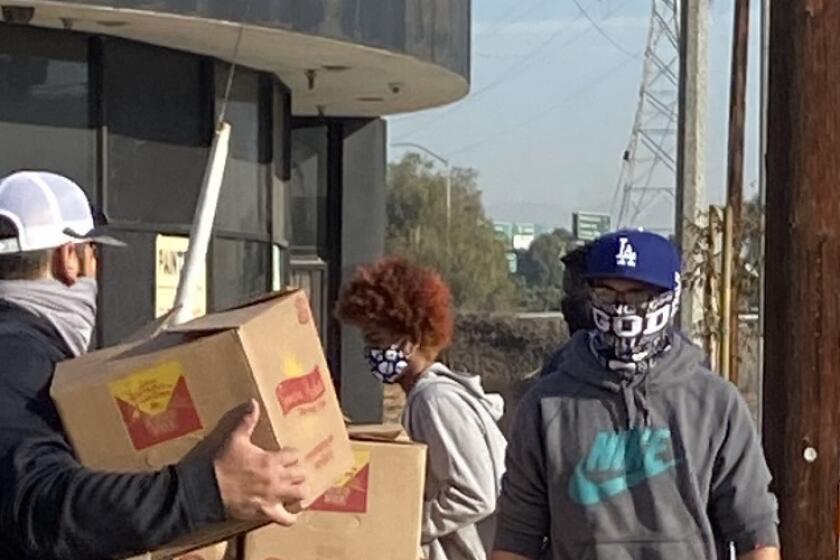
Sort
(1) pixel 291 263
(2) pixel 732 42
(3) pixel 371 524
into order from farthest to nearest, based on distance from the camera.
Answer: (2) pixel 732 42, (1) pixel 291 263, (3) pixel 371 524

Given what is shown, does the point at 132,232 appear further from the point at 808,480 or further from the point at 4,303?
the point at 4,303

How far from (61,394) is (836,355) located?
3330 mm

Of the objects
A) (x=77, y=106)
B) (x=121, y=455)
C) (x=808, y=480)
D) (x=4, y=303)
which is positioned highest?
(x=77, y=106)

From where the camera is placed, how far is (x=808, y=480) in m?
6.09

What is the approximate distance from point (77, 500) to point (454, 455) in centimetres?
262

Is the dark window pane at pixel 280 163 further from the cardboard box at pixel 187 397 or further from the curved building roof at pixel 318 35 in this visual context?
the cardboard box at pixel 187 397

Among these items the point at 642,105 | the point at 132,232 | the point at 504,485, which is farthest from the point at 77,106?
the point at 642,105

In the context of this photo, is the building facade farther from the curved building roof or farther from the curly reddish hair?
the curly reddish hair

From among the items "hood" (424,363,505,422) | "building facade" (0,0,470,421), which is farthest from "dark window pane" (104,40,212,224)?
"hood" (424,363,505,422)

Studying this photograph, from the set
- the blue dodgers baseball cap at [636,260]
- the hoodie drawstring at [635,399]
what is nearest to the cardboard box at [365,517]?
the hoodie drawstring at [635,399]

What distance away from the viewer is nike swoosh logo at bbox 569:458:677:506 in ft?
15.4

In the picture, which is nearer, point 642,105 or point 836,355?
point 836,355

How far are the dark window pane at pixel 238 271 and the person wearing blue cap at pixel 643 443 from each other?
7.05 m

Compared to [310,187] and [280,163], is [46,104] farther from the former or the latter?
[310,187]
